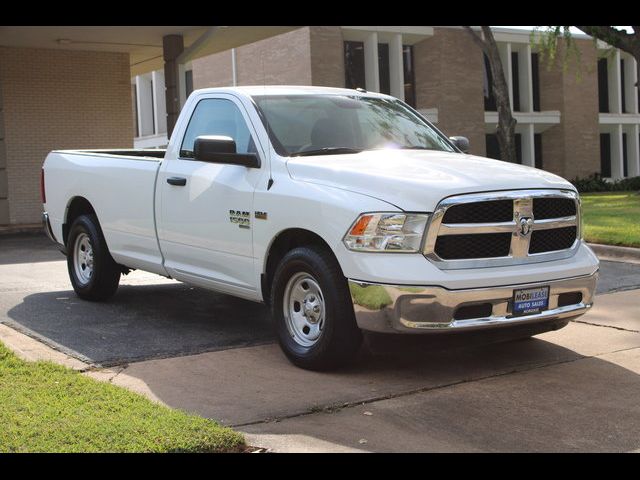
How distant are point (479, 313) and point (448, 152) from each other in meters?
1.90

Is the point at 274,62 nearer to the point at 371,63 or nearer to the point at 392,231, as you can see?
the point at 371,63

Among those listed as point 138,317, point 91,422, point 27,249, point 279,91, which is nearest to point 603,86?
point 27,249

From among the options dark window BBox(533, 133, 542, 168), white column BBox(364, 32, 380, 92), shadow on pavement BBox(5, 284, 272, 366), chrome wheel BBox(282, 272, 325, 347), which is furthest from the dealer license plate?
dark window BBox(533, 133, 542, 168)

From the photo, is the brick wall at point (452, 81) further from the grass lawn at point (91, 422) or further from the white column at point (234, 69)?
the grass lawn at point (91, 422)

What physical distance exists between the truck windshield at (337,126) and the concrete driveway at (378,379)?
A: 1638mm

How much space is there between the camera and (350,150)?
7098 mm

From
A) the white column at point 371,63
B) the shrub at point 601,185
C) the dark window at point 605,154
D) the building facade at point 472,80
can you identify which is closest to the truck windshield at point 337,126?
the building facade at point 472,80

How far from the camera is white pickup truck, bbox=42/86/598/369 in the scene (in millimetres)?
5910

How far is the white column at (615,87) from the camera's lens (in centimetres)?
4231

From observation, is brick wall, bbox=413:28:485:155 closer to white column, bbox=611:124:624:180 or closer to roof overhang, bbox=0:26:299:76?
white column, bbox=611:124:624:180

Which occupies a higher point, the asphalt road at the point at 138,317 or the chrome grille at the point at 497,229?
the chrome grille at the point at 497,229

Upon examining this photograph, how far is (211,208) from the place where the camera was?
7.31 meters

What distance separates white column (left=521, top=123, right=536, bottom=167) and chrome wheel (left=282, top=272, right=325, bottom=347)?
109ft

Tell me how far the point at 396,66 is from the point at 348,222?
29.2 m
